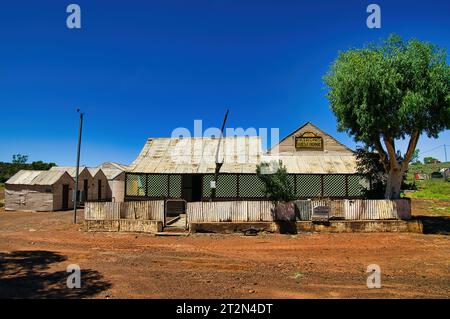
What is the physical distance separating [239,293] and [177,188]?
51.4ft

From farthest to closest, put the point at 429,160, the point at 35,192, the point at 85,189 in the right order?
the point at 429,160, the point at 85,189, the point at 35,192

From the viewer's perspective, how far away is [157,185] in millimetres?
22719

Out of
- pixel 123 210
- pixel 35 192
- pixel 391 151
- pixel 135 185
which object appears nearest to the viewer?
pixel 123 210

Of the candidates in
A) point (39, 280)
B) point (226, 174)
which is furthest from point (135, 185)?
point (39, 280)

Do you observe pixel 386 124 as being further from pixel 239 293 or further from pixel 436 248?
pixel 239 293

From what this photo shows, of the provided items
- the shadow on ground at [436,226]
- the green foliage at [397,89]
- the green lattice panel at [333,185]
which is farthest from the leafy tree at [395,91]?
the green lattice panel at [333,185]

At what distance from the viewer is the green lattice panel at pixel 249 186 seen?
22.3 m

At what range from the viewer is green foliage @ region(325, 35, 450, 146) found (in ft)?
50.7

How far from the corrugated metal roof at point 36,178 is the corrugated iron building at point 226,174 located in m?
9.77

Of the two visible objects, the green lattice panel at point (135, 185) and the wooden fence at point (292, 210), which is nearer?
the wooden fence at point (292, 210)

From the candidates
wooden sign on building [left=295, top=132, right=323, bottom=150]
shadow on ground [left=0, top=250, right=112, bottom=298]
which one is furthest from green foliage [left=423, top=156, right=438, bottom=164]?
shadow on ground [left=0, top=250, right=112, bottom=298]

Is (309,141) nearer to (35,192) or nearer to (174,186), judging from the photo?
(174,186)

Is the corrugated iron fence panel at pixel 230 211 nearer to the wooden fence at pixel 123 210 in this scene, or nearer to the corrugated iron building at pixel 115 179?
the wooden fence at pixel 123 210

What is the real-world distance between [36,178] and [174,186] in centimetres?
1472
